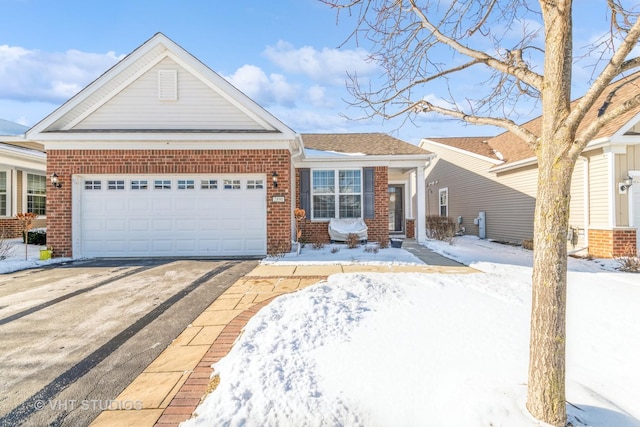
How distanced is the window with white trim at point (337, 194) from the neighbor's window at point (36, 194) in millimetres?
12604

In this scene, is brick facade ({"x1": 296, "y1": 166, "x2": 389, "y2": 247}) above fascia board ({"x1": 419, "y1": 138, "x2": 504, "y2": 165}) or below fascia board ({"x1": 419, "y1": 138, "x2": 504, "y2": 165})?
below

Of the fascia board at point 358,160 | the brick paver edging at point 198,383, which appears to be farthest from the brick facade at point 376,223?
the brick paver edging at point 198,383

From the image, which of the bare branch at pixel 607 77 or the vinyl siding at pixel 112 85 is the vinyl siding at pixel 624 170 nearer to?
the bare branch at pixel 607 77

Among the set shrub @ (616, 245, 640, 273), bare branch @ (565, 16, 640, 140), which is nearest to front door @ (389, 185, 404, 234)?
shrub @ (616, 245, 640, 273)

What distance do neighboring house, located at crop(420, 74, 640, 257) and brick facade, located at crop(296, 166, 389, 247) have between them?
4.72 meters

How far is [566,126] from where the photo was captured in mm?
2170

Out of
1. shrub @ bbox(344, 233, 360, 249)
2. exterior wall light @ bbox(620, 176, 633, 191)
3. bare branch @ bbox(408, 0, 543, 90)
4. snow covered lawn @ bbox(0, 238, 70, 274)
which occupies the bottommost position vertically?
snow covered lawn @ bbox(0, 238, 70, 274)

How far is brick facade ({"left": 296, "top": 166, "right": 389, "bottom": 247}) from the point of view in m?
11.7

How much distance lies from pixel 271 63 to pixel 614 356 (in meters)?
9.92

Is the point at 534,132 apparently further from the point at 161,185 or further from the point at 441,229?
the point at 161,185

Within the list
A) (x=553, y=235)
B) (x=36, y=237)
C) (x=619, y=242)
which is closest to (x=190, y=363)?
(x=553, y=235)

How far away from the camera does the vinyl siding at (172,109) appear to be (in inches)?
375

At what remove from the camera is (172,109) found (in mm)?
Answer: 9578

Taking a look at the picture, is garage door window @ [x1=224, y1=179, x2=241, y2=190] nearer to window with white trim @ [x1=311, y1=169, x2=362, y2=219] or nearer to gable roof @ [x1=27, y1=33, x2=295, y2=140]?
gable roof @ [x1=27, y1=33, x2=295, y2=140]
